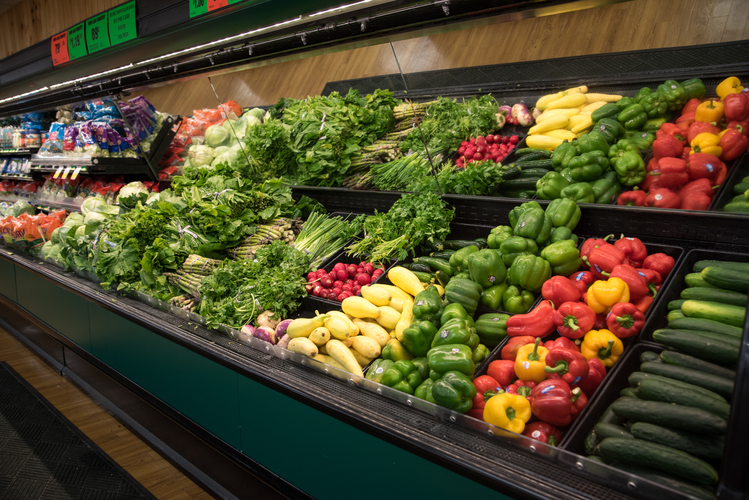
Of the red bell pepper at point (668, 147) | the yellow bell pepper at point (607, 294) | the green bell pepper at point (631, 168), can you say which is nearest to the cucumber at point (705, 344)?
the yellow bell pepper at point (607, 294)

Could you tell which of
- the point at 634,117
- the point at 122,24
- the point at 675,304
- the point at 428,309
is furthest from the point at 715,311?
the point at 122,24

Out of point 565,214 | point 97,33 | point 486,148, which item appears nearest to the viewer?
point 565,214

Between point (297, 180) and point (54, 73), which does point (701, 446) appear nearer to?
point (297, 180)

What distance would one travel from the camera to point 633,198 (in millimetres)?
2428

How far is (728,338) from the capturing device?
1.46m

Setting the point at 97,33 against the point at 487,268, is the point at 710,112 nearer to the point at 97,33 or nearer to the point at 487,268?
the point at 487,268

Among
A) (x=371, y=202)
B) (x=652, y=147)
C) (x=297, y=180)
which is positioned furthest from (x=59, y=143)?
(x=652, y=147)

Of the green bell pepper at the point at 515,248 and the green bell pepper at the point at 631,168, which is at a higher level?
the green bell pepper at the point at 631,168

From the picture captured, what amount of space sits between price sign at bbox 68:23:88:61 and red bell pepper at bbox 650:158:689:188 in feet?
16.6

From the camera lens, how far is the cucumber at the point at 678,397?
1232 mm

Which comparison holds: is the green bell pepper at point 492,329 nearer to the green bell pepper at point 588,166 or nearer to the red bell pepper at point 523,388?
the red bell pepper at point 523,388

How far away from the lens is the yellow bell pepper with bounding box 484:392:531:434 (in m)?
1.51

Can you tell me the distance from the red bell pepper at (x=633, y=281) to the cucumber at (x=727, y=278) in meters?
0.21

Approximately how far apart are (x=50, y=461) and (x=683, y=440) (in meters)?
3.44
